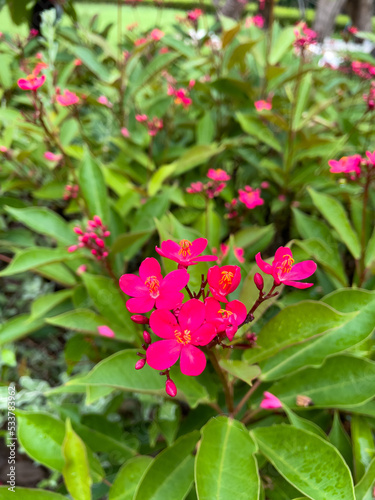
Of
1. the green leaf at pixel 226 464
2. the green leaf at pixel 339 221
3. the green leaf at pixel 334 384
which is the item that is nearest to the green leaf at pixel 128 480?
the green leaf at pixel 226 464

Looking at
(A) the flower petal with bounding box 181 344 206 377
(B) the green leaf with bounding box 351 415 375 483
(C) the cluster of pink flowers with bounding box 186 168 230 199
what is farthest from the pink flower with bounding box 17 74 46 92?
(B) the green leaf with bounding box 351 415 375 483

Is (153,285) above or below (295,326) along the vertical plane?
above

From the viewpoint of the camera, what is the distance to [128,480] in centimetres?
107

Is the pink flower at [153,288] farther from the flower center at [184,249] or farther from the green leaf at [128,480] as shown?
the green leaf at [128,480]

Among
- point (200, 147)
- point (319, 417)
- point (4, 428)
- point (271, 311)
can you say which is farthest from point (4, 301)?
point (319, 417)

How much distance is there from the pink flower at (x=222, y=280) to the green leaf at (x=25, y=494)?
64cm

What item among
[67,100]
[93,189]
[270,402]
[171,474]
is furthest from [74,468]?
[67,100]

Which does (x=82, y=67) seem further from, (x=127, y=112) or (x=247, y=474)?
(x=247, y=474)

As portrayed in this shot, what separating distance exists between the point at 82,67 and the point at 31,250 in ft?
5.48

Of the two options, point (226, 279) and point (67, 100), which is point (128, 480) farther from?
point (67, 100)

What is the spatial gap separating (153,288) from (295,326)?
0.39 m

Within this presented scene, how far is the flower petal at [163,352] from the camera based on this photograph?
0.68 m

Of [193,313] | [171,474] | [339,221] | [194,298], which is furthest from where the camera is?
[339,221]

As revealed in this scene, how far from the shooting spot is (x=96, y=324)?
124 cm
